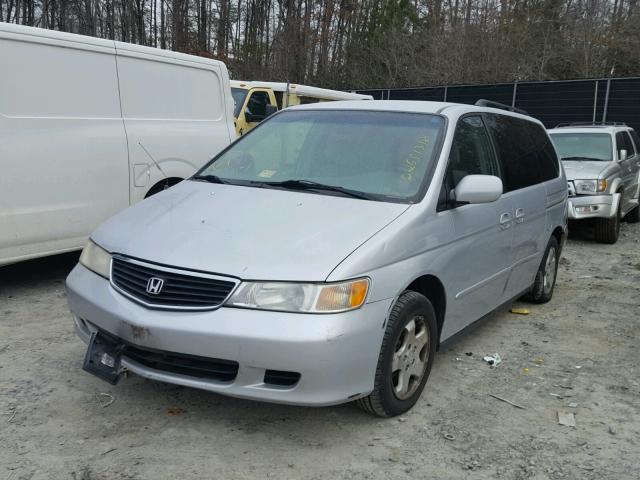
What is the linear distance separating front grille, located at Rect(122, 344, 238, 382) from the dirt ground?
365mm

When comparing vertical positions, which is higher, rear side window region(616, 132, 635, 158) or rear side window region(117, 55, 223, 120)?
rear side window region(117, 55, 223, 120)

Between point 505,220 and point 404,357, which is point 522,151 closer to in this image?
point 505,220

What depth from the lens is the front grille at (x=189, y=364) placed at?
9.13ft

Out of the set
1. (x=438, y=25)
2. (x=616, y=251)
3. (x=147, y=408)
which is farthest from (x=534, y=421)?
(x=438, y=25)

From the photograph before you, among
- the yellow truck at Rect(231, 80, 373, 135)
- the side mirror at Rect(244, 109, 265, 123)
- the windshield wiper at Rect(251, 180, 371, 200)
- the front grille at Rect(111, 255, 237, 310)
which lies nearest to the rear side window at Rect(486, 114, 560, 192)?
the windshield wiper at Rect(251, 180, 371, 200)

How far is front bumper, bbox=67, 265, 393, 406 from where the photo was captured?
2650 mm

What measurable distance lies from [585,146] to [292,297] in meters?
8.18

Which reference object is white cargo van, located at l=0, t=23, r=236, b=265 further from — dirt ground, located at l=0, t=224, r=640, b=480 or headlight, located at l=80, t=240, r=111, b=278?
headlight, located at l=80, t=240, r=111, b=278

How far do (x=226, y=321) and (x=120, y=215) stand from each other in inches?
52.4

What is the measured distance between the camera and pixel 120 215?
12.0 ft

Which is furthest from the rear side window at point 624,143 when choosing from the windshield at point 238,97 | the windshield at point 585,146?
the windshield at point 238,97

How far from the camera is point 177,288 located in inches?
111

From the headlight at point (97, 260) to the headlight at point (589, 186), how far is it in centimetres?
704

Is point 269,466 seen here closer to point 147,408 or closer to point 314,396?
point 314,396
